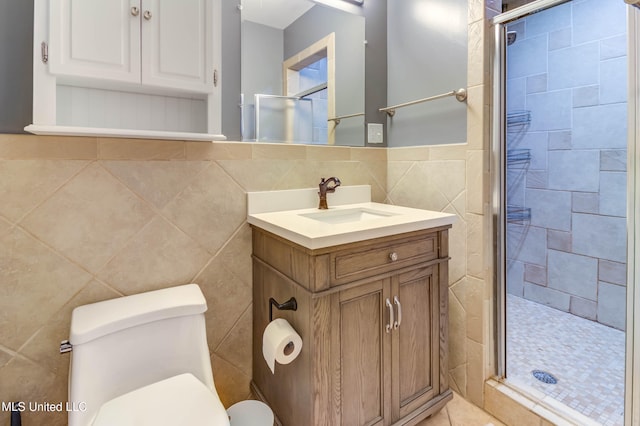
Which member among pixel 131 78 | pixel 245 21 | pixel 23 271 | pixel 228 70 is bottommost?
pixel 23 271

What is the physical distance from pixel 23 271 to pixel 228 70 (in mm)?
A: 1074

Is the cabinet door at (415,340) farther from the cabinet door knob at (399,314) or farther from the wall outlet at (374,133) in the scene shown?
the wall outlet at (374,133)

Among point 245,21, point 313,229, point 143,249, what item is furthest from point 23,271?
point 245,21

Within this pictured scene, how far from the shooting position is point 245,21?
4.86ft

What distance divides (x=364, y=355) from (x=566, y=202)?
1.74 meters

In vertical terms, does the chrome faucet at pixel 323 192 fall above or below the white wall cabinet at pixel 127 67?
below

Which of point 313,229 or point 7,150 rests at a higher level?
point 7,150

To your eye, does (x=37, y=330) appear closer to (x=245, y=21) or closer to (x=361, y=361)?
(x=361, y=361)

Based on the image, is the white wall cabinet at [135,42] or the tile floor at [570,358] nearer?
the white wall cabinet at [135,42]

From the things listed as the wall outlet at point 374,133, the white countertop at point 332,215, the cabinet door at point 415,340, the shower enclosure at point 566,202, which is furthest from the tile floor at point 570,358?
the wall outlet at point 374,133

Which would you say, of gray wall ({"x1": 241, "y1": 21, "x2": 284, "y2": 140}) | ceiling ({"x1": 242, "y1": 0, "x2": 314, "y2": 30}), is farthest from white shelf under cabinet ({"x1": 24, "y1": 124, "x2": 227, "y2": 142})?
ceiling ({"x1": 242, "y1": 0, "x2": 314, "y2": 30})

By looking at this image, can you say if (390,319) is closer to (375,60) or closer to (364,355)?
(364,355)

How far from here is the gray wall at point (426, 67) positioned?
61.3 inches

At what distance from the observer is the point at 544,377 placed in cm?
161
